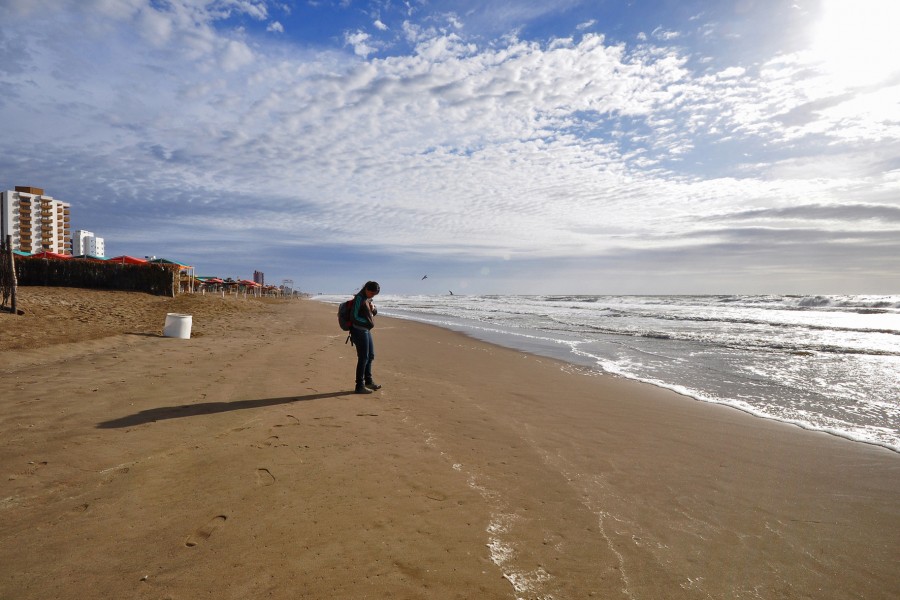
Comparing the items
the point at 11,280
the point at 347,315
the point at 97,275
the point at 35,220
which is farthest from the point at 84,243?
the point at 347,315

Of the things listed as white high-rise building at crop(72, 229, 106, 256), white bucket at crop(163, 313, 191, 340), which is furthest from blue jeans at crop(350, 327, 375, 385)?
white high-rise building at crop(72, 229, 106, 256)

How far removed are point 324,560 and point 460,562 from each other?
0.92m

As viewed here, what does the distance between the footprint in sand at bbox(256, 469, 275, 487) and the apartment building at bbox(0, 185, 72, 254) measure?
123 meters

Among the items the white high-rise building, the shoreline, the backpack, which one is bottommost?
the shoreline

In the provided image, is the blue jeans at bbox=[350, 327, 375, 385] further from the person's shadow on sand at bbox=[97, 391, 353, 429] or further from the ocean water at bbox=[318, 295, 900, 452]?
the ocean water at bbox=[318, 295, 900, 452]

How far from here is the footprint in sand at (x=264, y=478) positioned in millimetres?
4045

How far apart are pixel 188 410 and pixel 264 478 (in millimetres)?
2777

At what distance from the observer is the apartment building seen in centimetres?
9644

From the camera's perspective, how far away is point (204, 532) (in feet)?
10.6

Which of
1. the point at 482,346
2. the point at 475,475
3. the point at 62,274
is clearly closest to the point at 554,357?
the point at 482,346

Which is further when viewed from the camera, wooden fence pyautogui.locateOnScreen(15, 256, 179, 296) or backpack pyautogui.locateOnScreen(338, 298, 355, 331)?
wooden fence pyautogui.locateOnScreen(15, 256, 179, 296)

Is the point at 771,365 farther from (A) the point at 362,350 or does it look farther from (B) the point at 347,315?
(B) the point at 347,315

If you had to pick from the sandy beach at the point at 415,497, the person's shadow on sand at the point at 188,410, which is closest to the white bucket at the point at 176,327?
the sandy beach at the point at 415,497

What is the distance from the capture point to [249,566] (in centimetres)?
285
